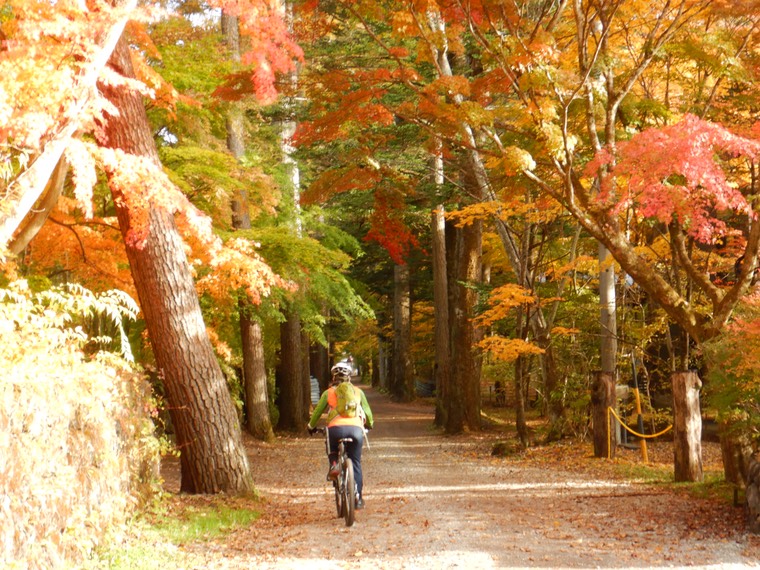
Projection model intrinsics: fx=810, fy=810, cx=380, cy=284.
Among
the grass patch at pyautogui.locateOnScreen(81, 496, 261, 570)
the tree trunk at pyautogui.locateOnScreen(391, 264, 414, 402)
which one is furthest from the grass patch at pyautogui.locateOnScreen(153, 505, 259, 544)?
the tree trunk at pyautogui.locateOnScreen(391, 264, 414, 402)

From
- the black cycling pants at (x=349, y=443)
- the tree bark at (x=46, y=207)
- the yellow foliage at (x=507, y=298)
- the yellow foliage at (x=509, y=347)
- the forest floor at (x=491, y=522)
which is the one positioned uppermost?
the tree bark at (x=46, y=207)

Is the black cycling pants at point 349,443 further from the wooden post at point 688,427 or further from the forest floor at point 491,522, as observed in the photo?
the wooden post at point 688,427

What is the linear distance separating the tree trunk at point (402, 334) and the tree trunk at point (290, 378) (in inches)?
340

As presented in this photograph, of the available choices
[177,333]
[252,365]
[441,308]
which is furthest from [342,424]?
[441,308]

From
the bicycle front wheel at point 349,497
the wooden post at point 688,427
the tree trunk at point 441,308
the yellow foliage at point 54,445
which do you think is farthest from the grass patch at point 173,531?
the tree trunk at point 441,308

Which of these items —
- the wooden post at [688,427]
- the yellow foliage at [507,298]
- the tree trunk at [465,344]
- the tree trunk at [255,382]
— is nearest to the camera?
the wooden post at [688,427]

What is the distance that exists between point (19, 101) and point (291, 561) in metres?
4.82

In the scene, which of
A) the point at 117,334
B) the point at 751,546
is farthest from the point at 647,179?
the point at 117,334

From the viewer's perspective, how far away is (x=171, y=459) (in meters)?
18.9

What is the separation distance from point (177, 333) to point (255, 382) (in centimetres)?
1172

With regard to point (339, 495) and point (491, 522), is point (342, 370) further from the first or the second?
point (491, 522)

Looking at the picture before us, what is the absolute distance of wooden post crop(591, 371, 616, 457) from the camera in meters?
15.1

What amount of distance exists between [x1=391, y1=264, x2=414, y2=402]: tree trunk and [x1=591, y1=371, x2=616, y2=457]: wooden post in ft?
56.3

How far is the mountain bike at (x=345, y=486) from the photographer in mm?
8953
